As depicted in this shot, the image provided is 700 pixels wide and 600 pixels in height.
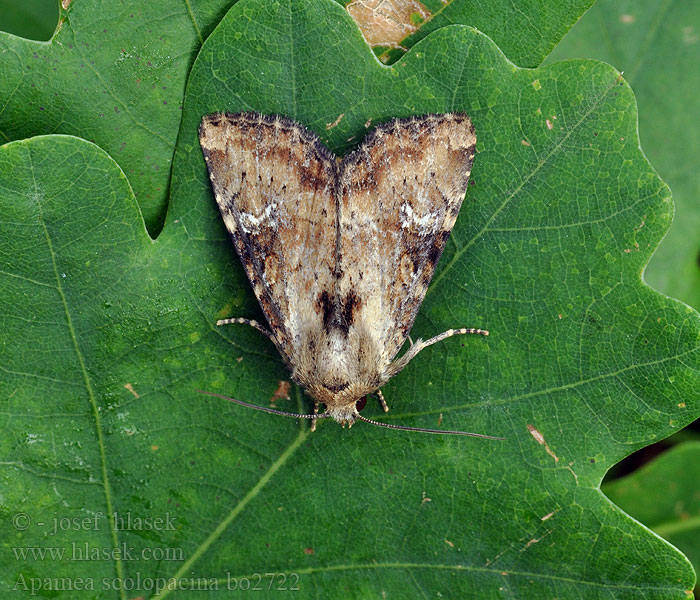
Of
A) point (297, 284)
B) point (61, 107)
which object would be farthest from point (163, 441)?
point (61, 107)

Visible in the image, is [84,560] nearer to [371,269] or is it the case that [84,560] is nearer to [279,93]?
[371,269]

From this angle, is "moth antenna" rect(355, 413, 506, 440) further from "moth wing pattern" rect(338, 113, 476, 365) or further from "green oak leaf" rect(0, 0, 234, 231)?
"green oak leaf" rect(0, 0, 234, 231)

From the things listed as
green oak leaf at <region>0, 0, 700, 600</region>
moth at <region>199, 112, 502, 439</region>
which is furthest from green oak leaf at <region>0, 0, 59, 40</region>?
moth at <region>199, 112, 502, 439</region>

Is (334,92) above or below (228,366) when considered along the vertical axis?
above

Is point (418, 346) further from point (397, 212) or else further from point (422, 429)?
point (397, 212)

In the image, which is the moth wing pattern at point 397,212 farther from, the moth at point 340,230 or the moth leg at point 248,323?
the moth leg at point 248,323
